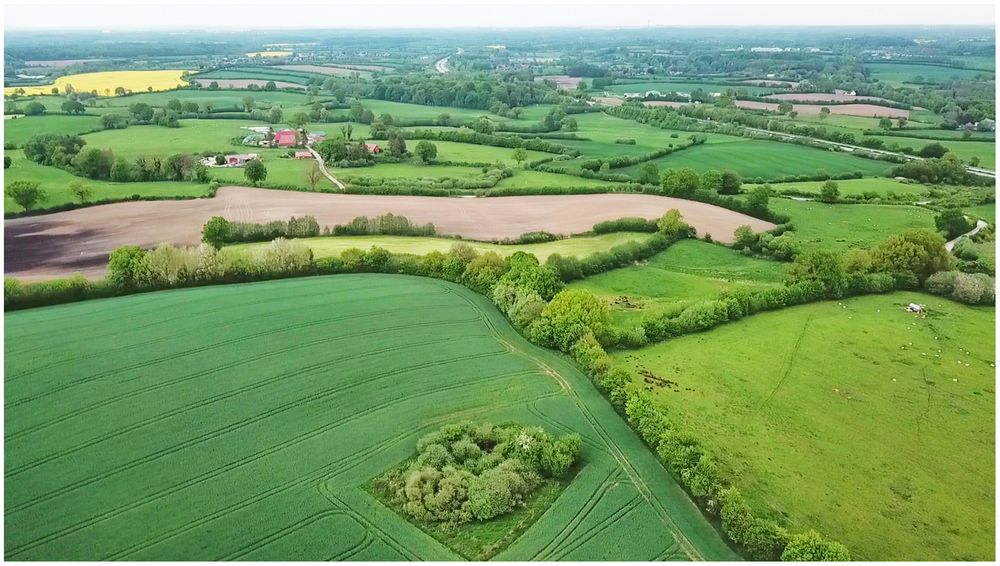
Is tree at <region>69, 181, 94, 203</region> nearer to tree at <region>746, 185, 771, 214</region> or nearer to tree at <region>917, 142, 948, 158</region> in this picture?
tree at <region>746, 185, 771, 214</region>

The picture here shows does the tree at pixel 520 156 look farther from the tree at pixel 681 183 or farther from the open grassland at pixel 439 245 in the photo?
the open grassland at pixel 439 245

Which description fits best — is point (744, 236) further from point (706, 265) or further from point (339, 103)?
point (339, 103)

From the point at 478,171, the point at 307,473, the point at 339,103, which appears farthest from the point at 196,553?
the point at 339,103

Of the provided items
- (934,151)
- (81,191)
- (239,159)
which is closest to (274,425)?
(81,191)

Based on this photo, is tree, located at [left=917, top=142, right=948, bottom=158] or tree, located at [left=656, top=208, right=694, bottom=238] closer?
tree, located at [left=656, top=208, right=694, bottom=238]

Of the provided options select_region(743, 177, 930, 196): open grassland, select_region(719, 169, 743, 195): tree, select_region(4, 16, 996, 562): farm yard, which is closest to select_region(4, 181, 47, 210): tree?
select_region(4, 16, 996, 562): farm yard

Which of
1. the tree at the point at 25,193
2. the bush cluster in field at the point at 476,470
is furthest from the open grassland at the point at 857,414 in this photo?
the tree at the point at 25,193
